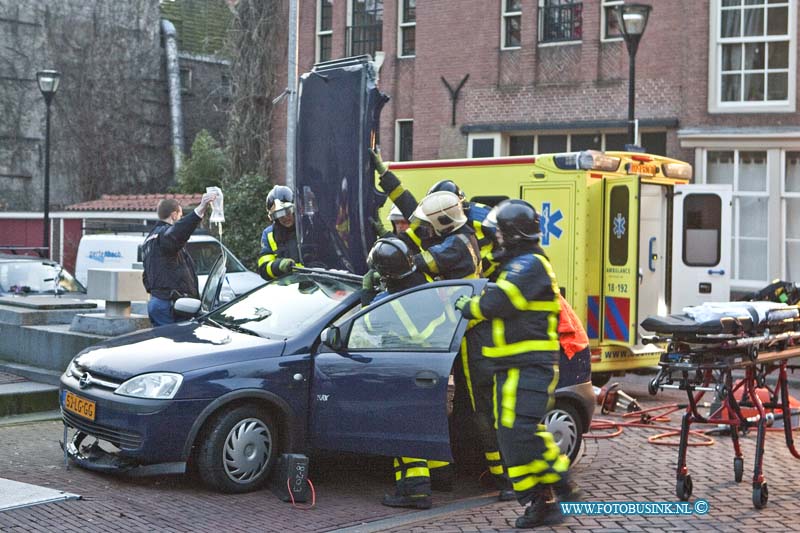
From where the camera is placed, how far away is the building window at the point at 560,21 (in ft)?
78.1

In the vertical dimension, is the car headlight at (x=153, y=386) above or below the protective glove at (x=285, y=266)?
below

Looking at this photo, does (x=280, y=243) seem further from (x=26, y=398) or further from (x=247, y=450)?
(x=247, y=450)

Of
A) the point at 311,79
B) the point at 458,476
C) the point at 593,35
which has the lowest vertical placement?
the point at 458,476

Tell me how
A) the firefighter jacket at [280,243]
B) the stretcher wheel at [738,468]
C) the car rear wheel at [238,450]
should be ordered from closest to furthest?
the car rear wheel at [238,450] → the stretcher wheel at [738,468] → the firefighter jacket at [280,243]

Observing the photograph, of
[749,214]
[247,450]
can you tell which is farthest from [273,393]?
[749,214]

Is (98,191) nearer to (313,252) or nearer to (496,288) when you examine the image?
(313,252)

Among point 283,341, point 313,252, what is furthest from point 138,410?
point 313,252

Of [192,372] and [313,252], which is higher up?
[313,252]

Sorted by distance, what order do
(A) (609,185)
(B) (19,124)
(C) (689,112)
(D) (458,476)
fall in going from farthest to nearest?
(B) (19,124)
(C) (689,112)
(A) (609,185)
(D) (458,476)

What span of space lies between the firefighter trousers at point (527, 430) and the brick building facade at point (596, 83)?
1483 centimetres

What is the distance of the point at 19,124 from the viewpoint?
36.7 meters

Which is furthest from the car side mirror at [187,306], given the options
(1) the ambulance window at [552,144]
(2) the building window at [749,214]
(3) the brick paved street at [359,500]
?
(1) the ambulance window at [552,144]

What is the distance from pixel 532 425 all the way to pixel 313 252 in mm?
4008

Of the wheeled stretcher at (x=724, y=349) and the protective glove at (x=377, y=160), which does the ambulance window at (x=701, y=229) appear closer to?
the protective glove at (x=377, y=160)
